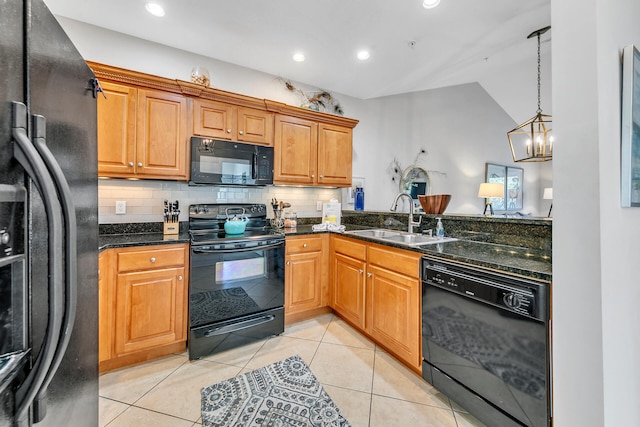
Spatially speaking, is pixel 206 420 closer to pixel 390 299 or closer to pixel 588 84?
pixel 390 299

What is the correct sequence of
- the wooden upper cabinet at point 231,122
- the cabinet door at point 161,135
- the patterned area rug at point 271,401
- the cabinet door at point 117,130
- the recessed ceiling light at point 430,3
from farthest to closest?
the wooden upper cabinet at point 231,122, the cabinet door at point 161,135, the cabinet door at point 117,130, the recessed ceiling light at point 430,3, the patterned area rug at point 271,401

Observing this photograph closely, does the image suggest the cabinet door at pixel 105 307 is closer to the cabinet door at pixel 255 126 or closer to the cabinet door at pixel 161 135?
the cabinet door at pixel 161 135

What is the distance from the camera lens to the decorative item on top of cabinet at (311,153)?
9.36 ft

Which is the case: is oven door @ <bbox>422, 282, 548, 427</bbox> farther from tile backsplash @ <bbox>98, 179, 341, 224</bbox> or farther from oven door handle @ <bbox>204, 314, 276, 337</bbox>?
tile backsplash @ <bbox>98, 179, 341, 224</bbox>

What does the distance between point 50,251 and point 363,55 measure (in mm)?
2927

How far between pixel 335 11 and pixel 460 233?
81.5 inches

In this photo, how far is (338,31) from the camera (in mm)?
2334

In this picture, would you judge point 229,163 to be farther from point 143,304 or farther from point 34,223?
point 34,223

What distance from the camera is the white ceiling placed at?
2041 mm

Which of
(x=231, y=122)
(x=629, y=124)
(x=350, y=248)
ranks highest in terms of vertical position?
(x=231, y=122)

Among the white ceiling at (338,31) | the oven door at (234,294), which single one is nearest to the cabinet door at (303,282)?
the oven door at (234,294)

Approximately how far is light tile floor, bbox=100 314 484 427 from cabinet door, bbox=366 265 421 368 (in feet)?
0.52

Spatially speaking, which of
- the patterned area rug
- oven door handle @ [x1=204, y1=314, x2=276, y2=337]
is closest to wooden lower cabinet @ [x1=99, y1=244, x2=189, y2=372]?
oven door handle @ [x1=204, y1=314, x2=276, y2=337]

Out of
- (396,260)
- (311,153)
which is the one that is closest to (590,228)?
(396,260)
